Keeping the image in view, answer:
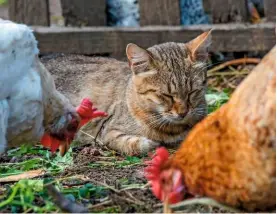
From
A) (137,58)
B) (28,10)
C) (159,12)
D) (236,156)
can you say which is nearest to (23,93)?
(236,156)

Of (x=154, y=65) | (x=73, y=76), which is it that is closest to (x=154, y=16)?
(x=73, y=76)

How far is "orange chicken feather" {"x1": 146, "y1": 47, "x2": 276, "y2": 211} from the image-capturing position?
8.73 feet

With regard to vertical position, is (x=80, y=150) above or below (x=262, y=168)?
below

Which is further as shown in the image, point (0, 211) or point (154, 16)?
point (154, 16)

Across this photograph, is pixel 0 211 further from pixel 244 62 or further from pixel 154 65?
pixel 244 62

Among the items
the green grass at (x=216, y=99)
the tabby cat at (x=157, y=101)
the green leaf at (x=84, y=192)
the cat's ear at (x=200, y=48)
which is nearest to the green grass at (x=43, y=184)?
the green leaf at (x=84, y=192)

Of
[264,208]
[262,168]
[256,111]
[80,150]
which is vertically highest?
[256,111]

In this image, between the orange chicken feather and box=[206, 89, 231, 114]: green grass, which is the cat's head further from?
the orange chicken feather

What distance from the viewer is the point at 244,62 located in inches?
261

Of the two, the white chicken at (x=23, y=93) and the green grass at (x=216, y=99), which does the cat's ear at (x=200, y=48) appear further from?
the white chicken at (x=23, y=93)

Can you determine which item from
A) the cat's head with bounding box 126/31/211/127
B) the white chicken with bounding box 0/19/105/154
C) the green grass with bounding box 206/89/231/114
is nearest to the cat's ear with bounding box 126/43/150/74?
the cat's head with bounding box 126/31/211/127

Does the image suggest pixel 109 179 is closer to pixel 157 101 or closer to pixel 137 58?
pixel 157 101

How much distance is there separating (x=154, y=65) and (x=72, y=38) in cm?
171

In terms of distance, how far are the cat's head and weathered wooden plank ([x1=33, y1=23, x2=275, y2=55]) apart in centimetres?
144
